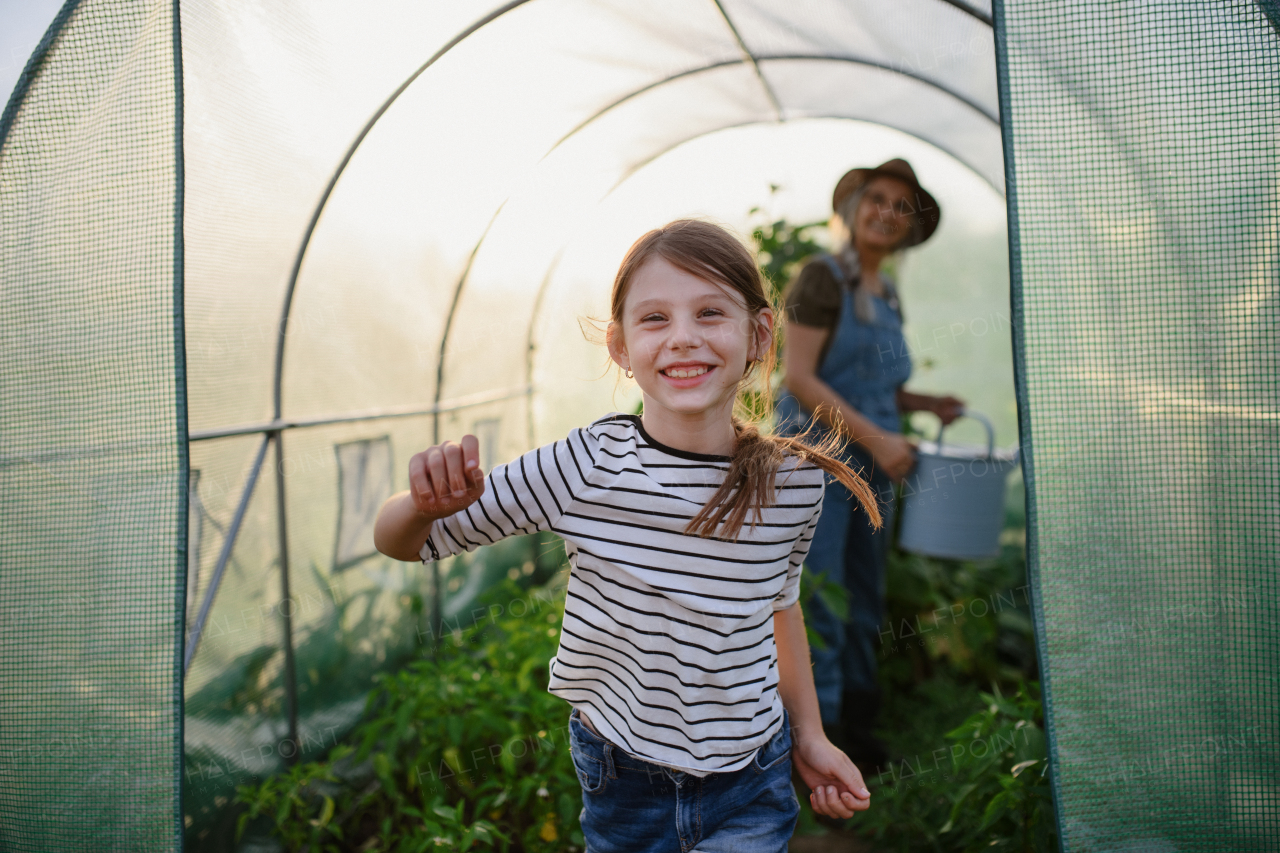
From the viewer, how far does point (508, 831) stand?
2.87 m

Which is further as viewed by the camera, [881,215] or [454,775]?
[881,215]

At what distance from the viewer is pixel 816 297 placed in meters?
3.35

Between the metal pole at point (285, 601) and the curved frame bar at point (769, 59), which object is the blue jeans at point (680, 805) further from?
the curved frame bar at point (769, 59)

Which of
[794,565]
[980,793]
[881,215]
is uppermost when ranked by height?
[881,215]

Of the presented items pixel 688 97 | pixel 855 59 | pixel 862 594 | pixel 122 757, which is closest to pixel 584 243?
pixel 688 97

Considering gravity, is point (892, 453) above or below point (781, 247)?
below

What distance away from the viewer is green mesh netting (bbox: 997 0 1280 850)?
173 centimetres

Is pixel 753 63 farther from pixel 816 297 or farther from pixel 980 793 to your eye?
pixel 980 793

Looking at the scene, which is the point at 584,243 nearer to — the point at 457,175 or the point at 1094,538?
the point at 457,175

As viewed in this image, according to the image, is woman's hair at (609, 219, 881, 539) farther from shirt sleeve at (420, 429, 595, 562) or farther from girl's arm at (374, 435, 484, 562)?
girl's arm at (374, 435, 484, 562)

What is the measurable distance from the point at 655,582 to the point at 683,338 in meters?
0.46

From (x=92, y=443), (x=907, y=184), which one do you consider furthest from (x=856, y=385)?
(x=92, y=443)

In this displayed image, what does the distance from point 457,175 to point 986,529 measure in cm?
337

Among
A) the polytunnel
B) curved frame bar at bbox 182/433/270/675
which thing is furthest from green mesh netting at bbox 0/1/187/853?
curved frame bar at bbox 182/433/270/675
